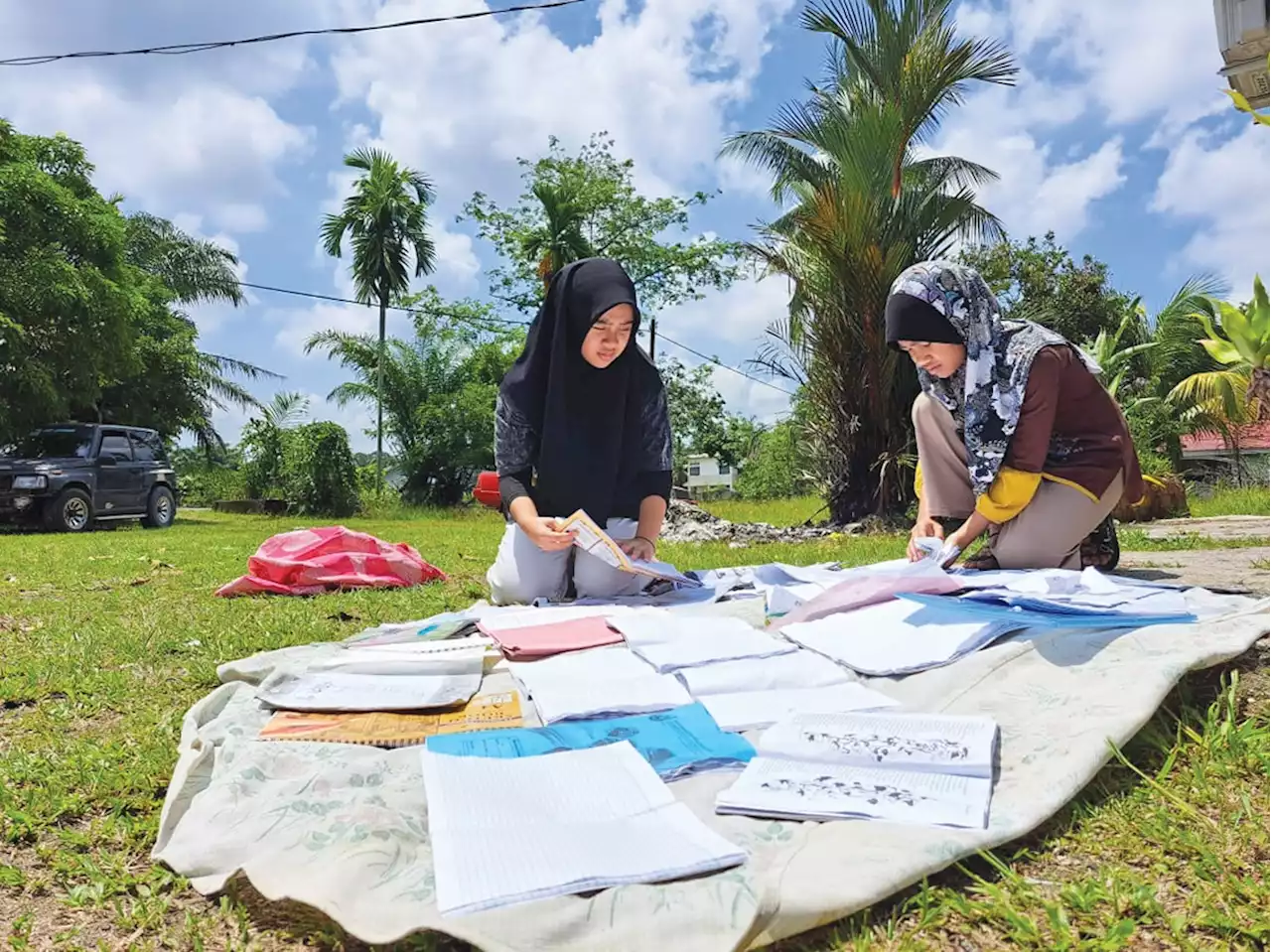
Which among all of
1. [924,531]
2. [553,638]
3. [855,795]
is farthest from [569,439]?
[855,795]

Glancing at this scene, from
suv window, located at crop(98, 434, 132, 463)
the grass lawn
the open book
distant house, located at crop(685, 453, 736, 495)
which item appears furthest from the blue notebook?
distant house, located at crop(685, 453, 736, 495)

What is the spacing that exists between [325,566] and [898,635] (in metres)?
2.92

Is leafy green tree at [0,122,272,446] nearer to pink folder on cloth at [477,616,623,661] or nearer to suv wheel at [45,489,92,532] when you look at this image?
suv wheel at [45,489,92,532]

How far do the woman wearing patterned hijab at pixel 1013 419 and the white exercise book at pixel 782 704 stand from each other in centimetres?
108

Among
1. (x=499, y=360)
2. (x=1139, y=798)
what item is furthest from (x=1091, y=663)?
(x=499, y=360)

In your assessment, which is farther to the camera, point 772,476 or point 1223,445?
point 772,476

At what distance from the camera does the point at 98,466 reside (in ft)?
36.9

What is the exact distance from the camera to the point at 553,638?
2.37m

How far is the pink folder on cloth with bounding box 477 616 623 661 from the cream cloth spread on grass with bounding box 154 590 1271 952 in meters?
0.64

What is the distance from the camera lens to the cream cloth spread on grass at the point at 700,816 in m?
1.02

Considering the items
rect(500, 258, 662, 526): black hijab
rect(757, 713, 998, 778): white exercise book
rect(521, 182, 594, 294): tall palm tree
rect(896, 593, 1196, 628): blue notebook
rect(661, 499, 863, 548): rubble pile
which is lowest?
rect(661, 499, 863, 548): rubble pile

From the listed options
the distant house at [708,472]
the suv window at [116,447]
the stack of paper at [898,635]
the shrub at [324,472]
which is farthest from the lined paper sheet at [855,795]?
the distant house at [708,472]

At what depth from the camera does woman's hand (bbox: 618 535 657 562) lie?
3207 mm

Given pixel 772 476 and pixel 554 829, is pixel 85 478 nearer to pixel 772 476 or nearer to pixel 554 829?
pixel 554 829
